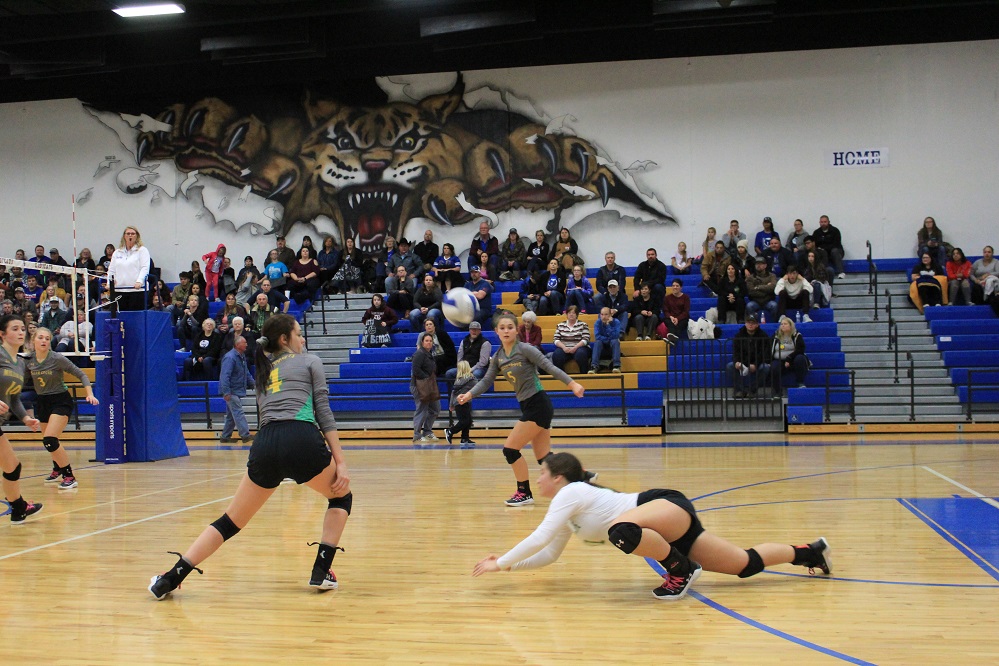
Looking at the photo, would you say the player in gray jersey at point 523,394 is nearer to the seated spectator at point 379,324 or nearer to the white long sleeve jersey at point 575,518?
the white long sleeve jersey at point 575,518

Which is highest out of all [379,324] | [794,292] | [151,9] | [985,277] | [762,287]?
[151,9]

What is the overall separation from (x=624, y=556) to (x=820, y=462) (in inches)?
248

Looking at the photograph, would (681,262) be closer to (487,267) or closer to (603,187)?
(603,187)

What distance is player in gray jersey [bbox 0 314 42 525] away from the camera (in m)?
8.67

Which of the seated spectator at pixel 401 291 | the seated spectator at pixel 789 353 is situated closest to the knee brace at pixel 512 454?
the seated spectator at pixel 789 353

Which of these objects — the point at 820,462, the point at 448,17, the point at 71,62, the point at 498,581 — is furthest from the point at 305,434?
the point at 71,62

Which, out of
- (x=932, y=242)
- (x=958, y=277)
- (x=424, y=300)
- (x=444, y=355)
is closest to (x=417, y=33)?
(x=424, y=300)

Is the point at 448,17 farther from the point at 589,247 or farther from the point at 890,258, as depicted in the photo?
the point at 890,258

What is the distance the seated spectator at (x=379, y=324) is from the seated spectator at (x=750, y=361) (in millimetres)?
7679

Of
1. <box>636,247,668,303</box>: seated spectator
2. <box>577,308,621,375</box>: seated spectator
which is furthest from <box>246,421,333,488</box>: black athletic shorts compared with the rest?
<box>636,247,668,303</box>: seated spectator

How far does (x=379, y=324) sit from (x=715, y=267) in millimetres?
7820

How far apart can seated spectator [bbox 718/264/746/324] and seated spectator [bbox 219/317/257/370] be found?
1007cm

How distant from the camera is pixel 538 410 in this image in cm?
928

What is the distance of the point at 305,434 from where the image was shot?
18.5 ft
